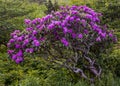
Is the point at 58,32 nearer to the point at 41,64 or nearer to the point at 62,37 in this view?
the point at 62,37

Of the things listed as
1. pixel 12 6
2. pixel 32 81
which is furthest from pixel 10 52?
pixel 12 6

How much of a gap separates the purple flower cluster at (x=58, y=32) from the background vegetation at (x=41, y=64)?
0.72 m

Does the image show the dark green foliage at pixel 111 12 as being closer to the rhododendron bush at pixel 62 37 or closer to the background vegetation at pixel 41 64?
the background vegetation at pixel 41 64

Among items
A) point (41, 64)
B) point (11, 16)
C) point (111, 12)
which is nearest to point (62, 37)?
point (41, 64)

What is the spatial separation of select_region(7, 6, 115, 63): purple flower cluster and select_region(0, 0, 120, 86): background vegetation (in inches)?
28.5

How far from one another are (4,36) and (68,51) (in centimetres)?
381

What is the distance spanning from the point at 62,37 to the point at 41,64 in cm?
216

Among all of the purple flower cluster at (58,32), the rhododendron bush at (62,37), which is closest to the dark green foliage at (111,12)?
the rhododendron bush at (62,37)

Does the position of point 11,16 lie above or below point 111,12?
below

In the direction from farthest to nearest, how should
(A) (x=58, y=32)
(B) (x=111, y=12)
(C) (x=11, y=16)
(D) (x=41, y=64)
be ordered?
(C) (x=11, y=16)
(B) (x=111, y=12)
(D) (x=41, y=64)
(A) (x=58, y=32)

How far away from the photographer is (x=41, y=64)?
320 inches

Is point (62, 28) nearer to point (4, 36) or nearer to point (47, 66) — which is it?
point (47, 66)

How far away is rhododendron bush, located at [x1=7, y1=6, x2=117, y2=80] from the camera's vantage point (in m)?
6.13

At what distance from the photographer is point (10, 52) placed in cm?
659
